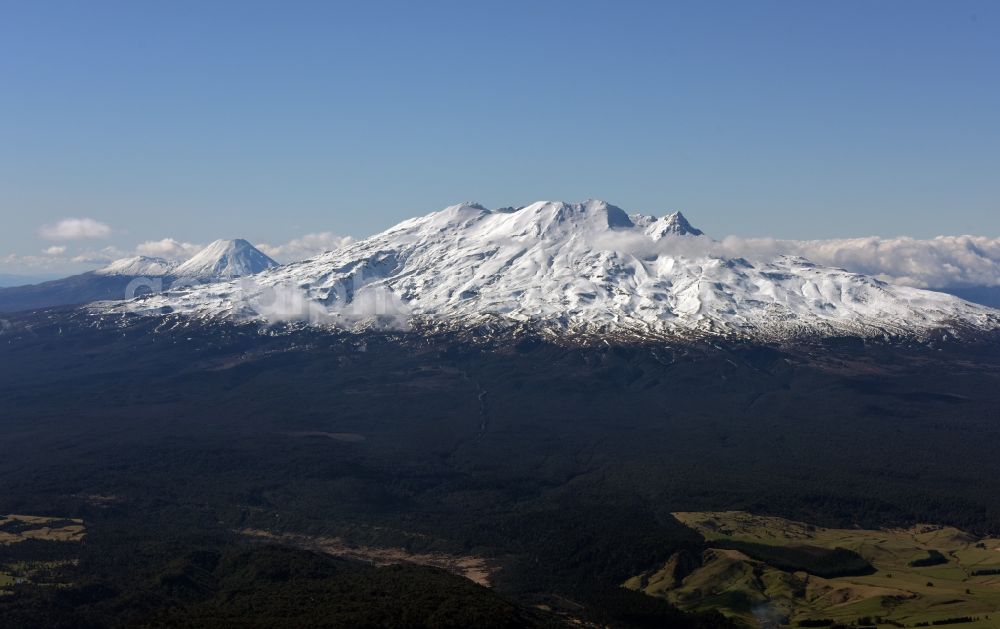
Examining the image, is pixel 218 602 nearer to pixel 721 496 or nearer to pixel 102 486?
pixel 102 486

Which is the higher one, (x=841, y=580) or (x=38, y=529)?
(x=38, y=529)

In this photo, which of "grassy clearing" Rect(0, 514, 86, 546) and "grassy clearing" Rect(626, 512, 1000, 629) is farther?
"grassy clearing" Rect(0, 514, 86, 546)

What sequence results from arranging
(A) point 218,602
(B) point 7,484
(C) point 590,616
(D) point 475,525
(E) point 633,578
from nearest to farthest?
(A) point 218,602 < (C) point 590,616 < (E) point 633,578 < (D) point 475,525 < (B) point 7,484

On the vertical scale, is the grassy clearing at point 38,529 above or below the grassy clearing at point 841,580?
above

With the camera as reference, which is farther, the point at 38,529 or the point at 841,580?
the point at 38,529

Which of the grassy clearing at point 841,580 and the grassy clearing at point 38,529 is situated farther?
the grassy clearing at point 38,529

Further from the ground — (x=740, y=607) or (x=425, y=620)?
(x=425, y=620)

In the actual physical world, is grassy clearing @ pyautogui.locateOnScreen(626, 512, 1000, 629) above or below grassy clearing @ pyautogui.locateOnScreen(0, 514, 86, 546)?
below

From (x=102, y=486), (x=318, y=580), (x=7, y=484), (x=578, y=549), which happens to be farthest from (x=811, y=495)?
(x=7, y=484)
